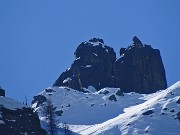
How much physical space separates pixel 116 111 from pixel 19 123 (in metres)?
92.7

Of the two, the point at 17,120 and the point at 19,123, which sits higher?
the point at 17,120

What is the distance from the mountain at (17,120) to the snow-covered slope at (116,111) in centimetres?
5640

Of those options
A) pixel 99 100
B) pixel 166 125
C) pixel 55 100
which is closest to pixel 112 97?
pixel 99 100

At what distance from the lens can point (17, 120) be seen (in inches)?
3150

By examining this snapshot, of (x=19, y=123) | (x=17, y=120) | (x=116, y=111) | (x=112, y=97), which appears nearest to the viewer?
(x=19, y=123)

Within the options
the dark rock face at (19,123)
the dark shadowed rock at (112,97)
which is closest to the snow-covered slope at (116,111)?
the dark shadowed rock at (112,97)

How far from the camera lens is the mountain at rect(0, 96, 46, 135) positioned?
253 ft

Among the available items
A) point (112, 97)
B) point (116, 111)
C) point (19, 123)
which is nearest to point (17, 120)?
point (19, 123)

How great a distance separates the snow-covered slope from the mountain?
56.4m

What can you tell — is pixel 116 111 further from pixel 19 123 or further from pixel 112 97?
pixel 19 123

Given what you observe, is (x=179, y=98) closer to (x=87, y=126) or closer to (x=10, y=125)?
(x=87, y=126)

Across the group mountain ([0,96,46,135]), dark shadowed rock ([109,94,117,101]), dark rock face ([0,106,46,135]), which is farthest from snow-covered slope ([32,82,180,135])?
dark rock face ([0,106,46,135])

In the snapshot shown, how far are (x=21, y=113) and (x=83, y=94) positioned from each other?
11057 centimetres

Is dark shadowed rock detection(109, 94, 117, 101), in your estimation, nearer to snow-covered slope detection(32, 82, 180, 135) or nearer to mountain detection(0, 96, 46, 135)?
snow-covered slope detection(32, 82, 180, 135)
